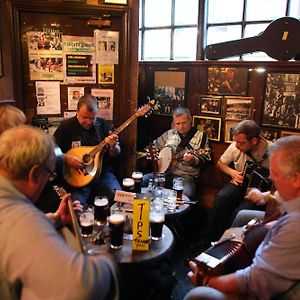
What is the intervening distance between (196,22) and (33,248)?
3.50 meters

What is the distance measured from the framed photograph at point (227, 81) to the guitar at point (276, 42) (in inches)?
7.2

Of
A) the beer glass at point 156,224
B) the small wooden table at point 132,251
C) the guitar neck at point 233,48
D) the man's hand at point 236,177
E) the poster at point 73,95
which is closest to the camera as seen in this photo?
the small wooden table at point 132,251

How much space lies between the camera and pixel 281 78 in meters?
3.25

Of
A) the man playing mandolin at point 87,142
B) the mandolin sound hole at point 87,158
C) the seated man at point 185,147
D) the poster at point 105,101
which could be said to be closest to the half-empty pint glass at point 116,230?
the man playing mandolin at point 87,142

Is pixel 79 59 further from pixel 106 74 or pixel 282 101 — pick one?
pixel 282 101

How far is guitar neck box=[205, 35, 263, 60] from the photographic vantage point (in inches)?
129

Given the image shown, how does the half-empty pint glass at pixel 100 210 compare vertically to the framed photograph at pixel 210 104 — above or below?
below

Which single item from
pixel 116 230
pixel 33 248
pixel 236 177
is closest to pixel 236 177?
pixel 236 177

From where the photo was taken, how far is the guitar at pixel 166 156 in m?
3.41

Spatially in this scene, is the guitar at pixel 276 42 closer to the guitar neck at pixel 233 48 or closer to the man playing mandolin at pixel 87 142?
the guitar neck at pixel 233 48

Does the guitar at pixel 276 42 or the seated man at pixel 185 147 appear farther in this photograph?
the seated man at pixel 185 147

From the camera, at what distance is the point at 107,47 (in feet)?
11.5

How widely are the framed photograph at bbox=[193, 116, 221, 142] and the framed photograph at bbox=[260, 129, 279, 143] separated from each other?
445 mm

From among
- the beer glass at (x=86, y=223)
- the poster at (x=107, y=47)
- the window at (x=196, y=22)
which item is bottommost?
the beer glass at (x=86, y=223)
